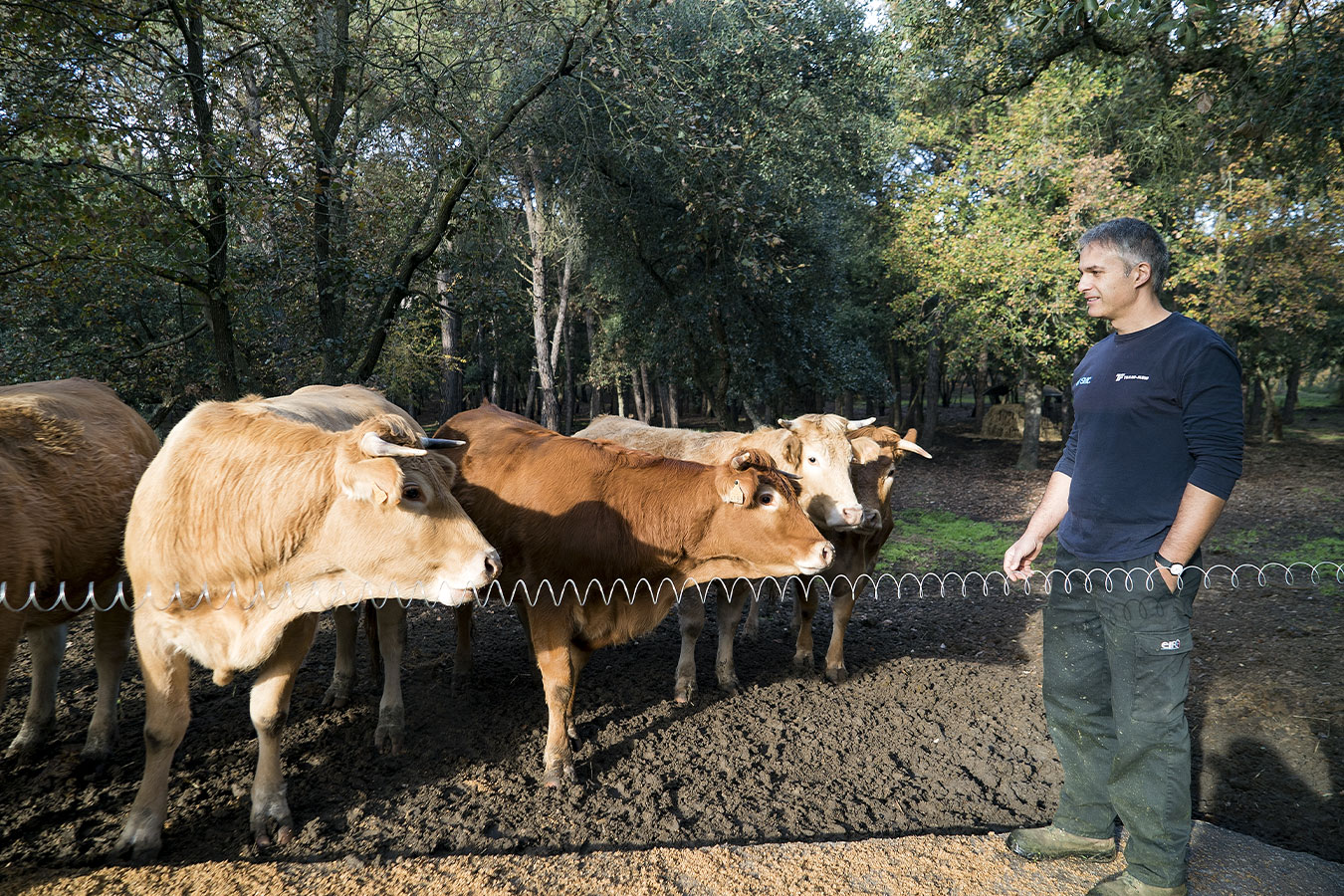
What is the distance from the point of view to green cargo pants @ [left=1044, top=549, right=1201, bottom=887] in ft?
9.62

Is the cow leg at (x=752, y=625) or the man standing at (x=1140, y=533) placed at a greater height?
the man standing at (x=1140, y=533)

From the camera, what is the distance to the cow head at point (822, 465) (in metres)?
5.62

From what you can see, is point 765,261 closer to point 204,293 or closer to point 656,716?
point 204,293

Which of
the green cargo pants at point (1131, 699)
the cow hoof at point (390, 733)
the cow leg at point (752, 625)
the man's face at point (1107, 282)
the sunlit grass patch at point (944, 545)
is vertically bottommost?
the sunlit grass patch at point (944, 545)

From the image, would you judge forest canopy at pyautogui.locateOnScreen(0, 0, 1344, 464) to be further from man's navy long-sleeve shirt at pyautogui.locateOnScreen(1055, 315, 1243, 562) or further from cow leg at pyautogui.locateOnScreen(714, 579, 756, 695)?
cow leg at pyautogui.locateOnScreen(714, 579, 756, 695)

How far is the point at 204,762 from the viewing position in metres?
Result: 4.39

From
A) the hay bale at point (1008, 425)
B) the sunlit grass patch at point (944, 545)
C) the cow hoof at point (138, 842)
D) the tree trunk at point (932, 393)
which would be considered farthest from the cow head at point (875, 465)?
the hay bale at point (1008, 425)

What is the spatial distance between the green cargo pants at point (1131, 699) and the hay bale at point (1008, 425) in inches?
1011

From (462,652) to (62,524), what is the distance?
9.34 ft

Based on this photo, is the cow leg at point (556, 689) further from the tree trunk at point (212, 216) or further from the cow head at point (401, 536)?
the tree trunk at point (212, 216)

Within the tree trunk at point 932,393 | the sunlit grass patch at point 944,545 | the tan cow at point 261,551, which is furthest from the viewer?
the tree trunk at point 932,393

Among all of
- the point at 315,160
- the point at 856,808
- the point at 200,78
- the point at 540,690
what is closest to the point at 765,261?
the point at 315,160

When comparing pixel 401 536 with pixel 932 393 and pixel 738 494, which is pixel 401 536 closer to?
pixel 738 494

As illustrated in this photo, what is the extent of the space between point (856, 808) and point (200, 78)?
871 cm
